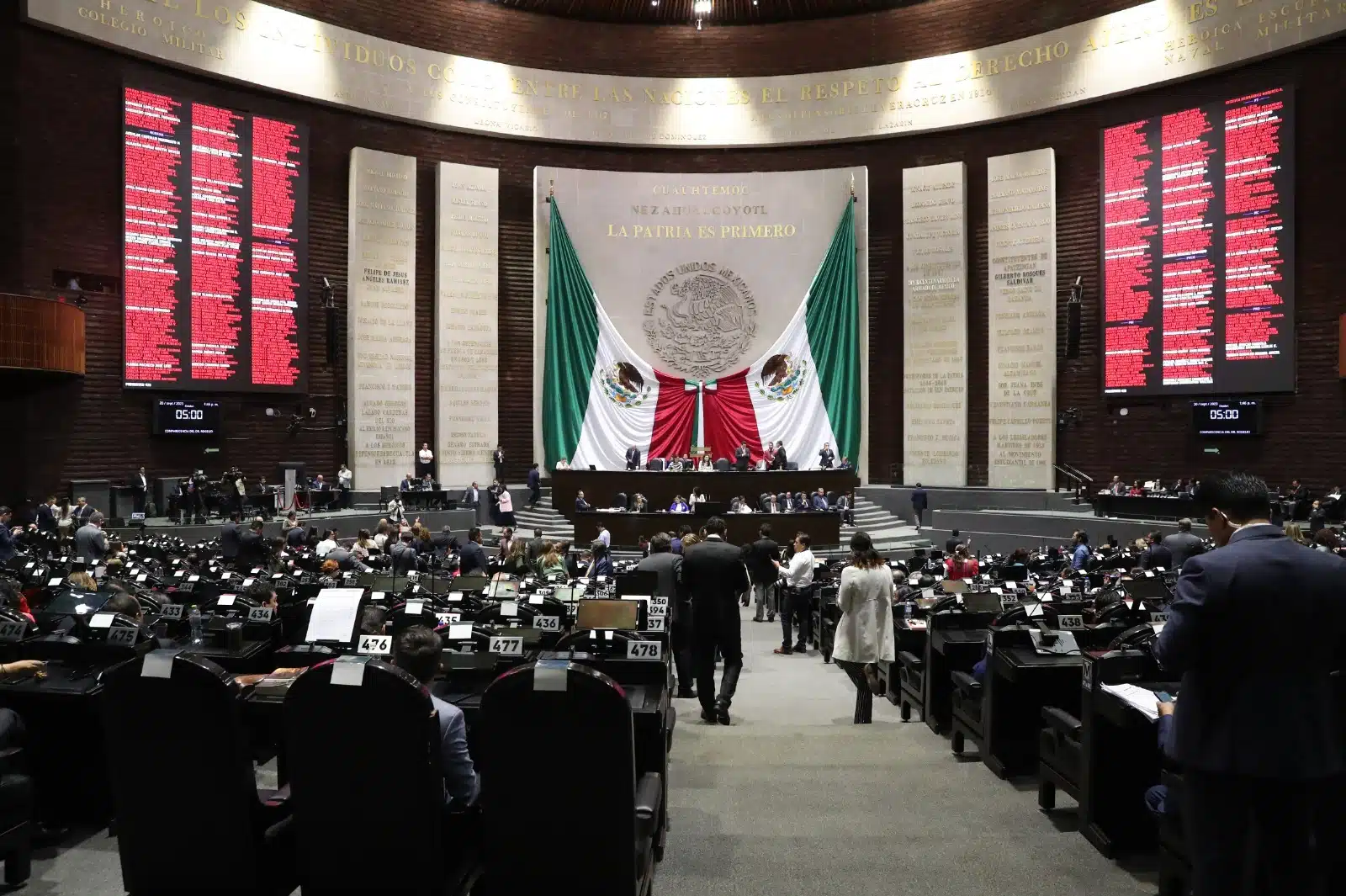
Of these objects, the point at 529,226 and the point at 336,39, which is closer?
the point at 336,39

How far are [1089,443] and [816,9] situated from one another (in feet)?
37.1

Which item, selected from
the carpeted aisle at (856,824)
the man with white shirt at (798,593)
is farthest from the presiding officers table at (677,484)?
the carpeted aisle at (856,824)

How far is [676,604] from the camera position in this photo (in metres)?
7.12

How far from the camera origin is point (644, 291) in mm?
22641

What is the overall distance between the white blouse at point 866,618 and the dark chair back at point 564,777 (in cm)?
433

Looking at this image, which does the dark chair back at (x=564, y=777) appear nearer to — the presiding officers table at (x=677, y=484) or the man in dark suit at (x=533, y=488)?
the presiding officers table at (x=677, y=484)

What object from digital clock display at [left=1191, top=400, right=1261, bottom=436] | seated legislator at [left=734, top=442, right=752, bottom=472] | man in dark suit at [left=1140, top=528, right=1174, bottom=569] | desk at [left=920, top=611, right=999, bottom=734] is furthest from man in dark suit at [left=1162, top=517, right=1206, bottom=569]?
seated legislator at [left=734, top=442, right=752, bottom=472]

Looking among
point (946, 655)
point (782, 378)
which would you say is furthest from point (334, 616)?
point (782, 378)

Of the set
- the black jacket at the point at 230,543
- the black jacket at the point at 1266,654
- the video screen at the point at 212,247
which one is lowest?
the black jacket at the point at 230,543

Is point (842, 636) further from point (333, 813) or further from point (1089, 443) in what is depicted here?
point (1089, 443)

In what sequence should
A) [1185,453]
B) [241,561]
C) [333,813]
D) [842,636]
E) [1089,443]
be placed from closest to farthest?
[333,813] < [842,636] < [241,561] < [1185,453] < [1089,443]

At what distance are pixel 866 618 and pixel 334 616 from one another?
3.55 m

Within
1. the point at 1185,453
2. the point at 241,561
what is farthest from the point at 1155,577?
the point at 1185,453

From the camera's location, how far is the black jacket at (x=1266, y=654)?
8.11 ft
